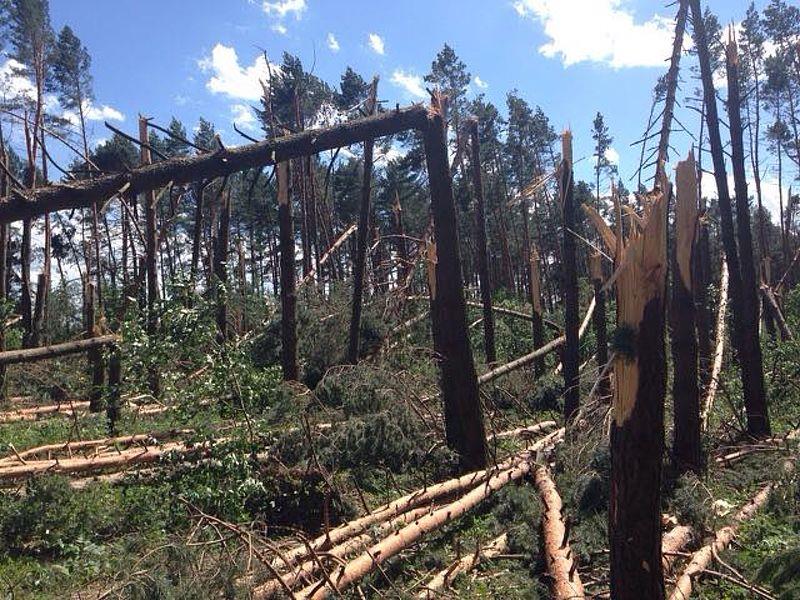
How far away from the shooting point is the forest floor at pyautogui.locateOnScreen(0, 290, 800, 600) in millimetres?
4586

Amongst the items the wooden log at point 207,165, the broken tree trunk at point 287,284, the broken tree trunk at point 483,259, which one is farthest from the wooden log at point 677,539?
the broken tree trunk at point 483,259

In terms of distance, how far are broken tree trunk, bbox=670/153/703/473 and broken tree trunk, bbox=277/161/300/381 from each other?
5.91 metres

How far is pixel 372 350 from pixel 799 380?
7422 mm

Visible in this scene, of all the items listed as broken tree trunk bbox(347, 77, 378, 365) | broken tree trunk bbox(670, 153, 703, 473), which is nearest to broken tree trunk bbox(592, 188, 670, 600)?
broken tree trunk bbox(670, 153, 703, 473)

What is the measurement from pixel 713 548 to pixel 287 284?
757 centimetres

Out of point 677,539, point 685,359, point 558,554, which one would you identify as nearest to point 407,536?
point 558,554

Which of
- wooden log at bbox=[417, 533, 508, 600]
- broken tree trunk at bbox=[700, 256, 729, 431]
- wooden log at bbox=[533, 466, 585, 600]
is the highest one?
broken tree trunk at bbox=[700, 256, 729, 431]

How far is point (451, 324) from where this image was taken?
691 cm

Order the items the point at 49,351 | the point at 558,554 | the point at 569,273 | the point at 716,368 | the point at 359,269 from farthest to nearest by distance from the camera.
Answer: the point at 359,269 < the point at 569,273 < the point at 716,368 < the point at 49,351 < the point at 558,554

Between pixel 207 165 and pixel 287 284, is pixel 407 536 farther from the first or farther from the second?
pixel 287 284

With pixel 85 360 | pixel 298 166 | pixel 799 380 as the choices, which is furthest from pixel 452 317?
pixel 298 166

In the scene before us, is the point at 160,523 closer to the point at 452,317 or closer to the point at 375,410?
the point at 375,410

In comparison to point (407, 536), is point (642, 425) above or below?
above

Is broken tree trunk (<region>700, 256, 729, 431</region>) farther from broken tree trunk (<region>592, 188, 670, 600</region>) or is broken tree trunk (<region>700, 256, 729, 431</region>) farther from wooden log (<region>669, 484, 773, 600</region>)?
broken tree trunk (<region>592, 188, 670, 600</region>)
